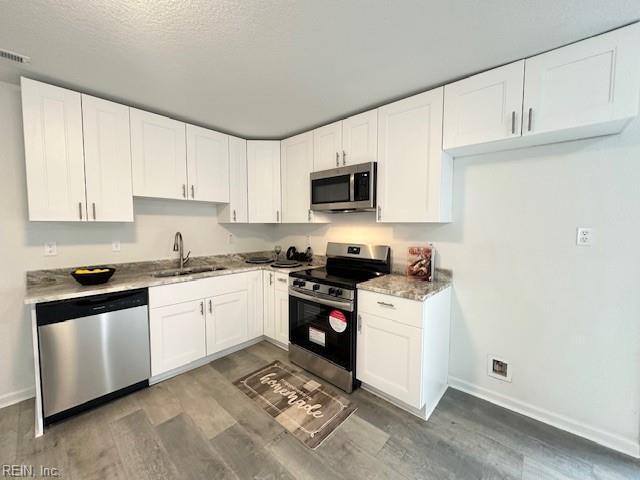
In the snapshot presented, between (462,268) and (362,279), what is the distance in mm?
864

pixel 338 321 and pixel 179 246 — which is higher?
pixel 179 246

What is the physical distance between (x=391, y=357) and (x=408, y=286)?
57 centimetres

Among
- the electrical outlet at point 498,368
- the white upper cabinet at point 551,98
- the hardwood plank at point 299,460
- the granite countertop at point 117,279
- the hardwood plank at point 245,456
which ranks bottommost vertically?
the hardwood plank at point 245,456

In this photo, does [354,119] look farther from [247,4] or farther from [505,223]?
[505,223]

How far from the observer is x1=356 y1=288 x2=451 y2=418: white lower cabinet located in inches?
73.3

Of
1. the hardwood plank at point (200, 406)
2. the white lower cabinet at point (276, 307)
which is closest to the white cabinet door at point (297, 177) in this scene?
the white lower cabinet at point (276, 307)

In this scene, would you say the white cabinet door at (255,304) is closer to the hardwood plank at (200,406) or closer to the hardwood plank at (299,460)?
the hardwood plank at (200,406)

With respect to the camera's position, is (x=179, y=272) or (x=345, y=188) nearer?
(x=345, y=188)

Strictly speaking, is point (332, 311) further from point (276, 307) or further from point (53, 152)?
point (53, 152)

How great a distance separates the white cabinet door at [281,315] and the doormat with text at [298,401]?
35 centimetres

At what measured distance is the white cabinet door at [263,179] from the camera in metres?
3.25

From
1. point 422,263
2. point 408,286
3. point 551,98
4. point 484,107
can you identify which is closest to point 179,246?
point 408,286

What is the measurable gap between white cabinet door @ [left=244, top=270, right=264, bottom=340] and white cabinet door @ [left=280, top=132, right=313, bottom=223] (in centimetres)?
82

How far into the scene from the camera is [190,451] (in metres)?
1.63
